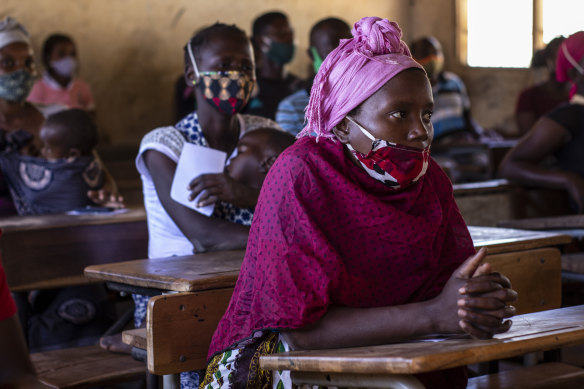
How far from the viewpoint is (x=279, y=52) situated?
21.6ft

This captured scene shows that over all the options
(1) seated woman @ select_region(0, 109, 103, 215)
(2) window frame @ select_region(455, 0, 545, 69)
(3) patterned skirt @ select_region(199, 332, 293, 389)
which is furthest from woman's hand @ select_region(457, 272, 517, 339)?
(2) window frame @ select_region(455, 0, 545, 69)

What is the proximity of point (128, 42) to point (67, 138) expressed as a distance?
4.40 m

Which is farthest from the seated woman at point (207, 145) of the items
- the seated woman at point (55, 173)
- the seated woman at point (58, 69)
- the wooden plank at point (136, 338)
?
the seated woman at point (58, 69)

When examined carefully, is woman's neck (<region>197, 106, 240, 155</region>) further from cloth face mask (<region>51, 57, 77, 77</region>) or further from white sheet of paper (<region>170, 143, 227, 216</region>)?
cloth face mask (<region>51, 57, 77, 77</region>)

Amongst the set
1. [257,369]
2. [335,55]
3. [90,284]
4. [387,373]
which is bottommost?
[90,284]

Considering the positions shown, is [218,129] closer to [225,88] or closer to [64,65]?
[225,88]

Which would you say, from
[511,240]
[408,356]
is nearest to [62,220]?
[511,240]

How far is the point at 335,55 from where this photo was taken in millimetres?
2047

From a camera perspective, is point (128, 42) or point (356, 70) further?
point (128, 42)

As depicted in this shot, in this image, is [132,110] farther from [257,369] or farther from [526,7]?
[257,369]

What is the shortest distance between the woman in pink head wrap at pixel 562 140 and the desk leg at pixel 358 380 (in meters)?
3.03

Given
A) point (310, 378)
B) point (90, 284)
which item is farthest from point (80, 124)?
point (310, 378)

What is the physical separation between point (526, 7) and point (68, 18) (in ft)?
20.5

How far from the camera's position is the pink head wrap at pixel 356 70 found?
1949 millimetres
